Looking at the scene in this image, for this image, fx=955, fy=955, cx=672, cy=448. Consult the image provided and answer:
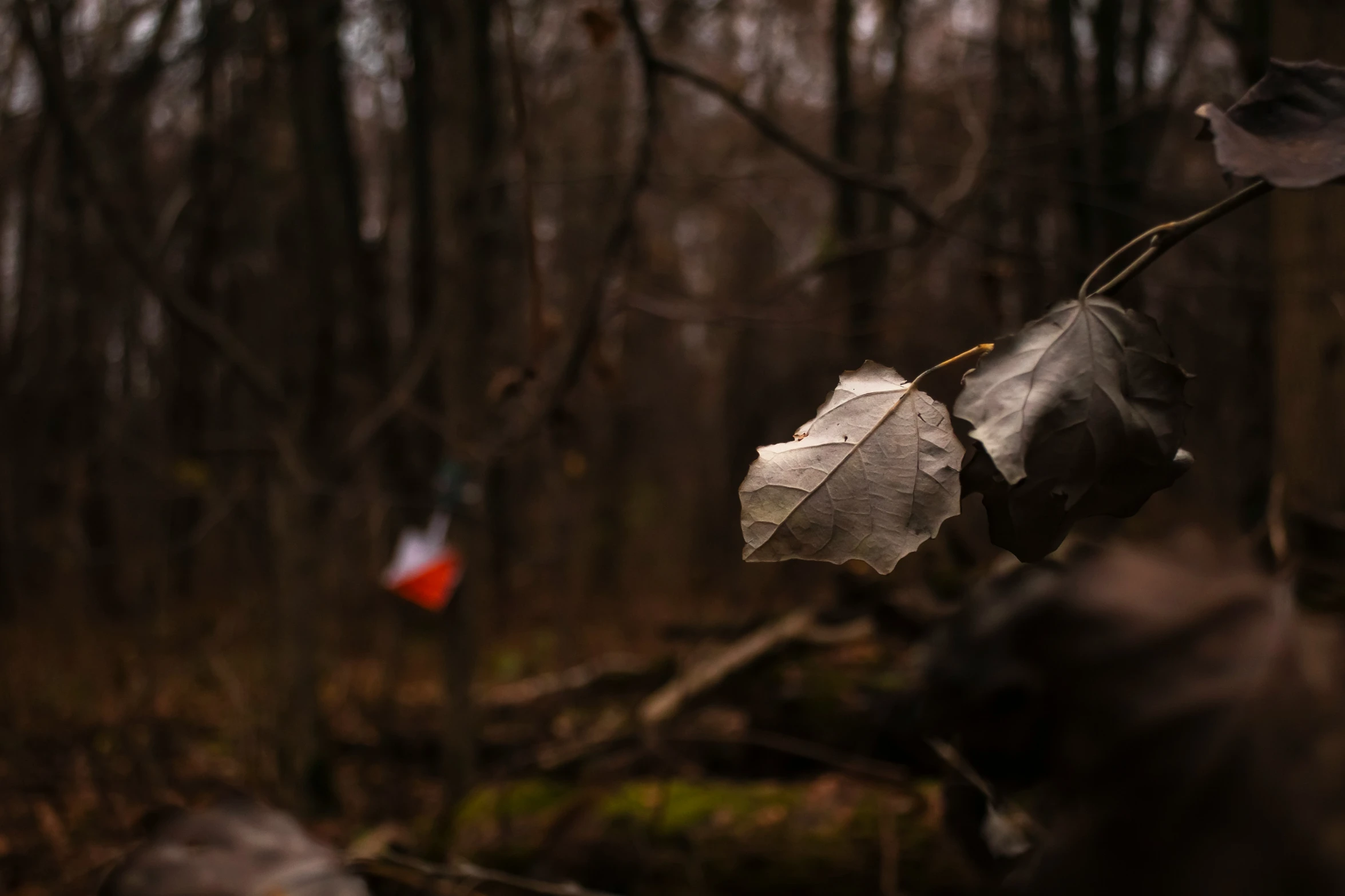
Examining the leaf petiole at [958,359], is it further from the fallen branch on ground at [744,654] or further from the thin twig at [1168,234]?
the fallen branch on ground at [744,654]

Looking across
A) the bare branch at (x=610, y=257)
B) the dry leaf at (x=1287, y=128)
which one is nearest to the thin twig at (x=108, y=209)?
the bare branch at (x=610, y=257)

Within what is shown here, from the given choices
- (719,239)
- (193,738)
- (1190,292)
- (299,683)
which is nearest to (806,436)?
(299,683)

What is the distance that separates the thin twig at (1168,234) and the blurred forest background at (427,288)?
915 mm

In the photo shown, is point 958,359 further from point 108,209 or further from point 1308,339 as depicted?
point 108,209

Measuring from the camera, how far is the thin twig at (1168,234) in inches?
20.6

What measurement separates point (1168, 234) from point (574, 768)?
2928 mm

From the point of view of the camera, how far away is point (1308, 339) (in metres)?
2.63

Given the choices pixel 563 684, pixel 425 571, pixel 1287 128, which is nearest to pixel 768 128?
pixel 1287 128

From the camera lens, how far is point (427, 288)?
5551 mm

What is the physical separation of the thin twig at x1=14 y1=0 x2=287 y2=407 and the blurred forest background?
0.04ft

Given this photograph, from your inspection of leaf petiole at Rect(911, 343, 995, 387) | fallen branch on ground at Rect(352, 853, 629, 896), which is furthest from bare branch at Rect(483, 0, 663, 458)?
leaf petiole at Rect(911, 343, 995, 387)

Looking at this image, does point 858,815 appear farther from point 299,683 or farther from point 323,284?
point 323,284

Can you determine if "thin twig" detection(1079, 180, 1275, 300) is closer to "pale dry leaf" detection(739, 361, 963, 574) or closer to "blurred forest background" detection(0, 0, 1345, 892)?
"pale dry leaf" detection(739, 361, 963, 574)

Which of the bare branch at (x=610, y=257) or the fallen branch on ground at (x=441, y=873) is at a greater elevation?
the bare branch at (x=610, y=257)
